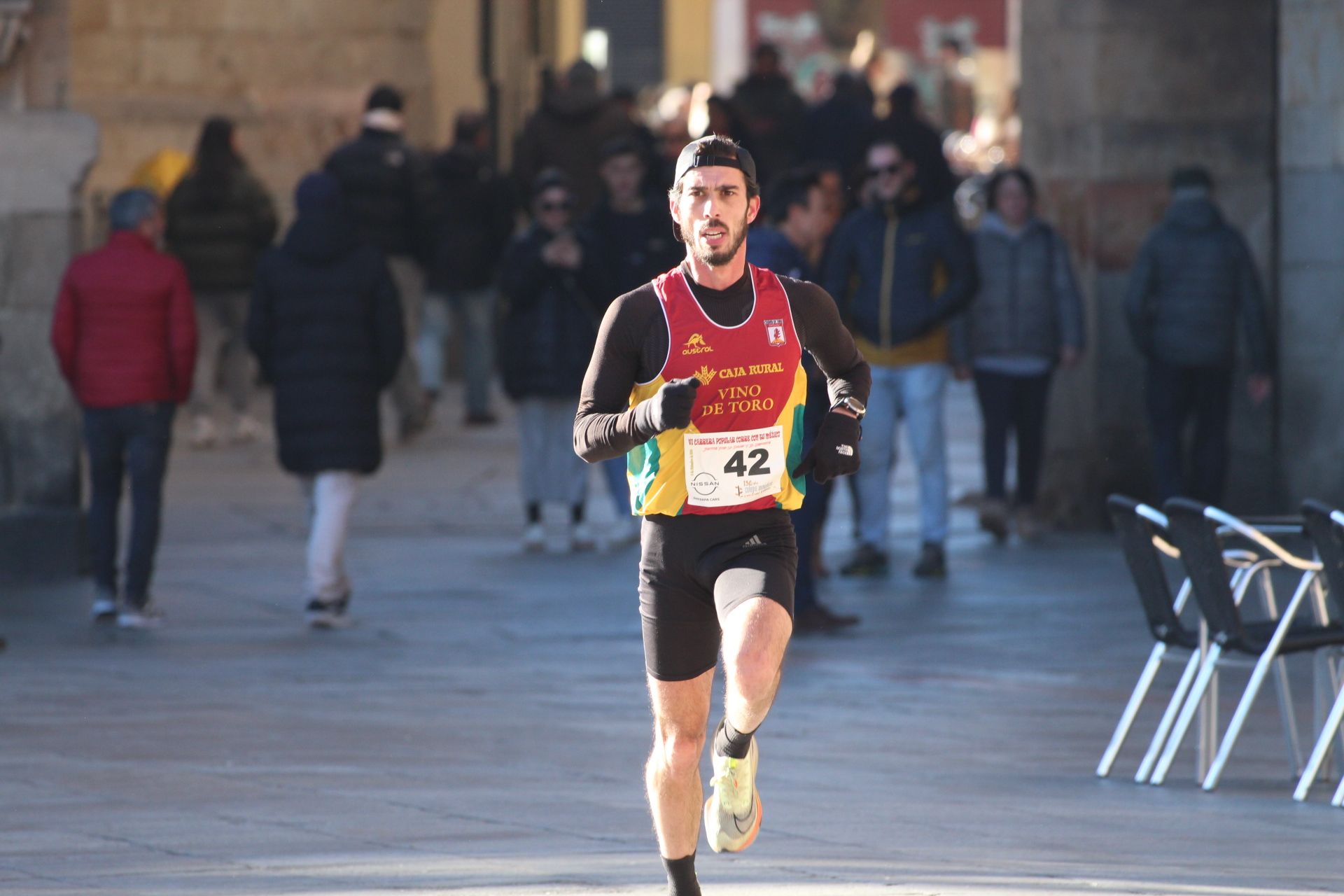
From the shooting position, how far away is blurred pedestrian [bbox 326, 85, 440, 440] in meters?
18.1

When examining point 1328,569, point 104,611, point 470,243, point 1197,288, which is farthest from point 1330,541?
point 470,243

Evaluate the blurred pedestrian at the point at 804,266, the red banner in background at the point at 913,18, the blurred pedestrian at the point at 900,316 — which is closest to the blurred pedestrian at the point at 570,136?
the blurred pedestrian at the point at 900,316

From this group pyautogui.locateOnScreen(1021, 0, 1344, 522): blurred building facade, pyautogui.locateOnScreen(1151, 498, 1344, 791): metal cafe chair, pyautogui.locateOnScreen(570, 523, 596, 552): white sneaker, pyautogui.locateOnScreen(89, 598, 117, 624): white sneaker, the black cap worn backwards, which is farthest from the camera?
pyautogui.locateOnScreen(1021, 0, 1344, 522): blurred building facade

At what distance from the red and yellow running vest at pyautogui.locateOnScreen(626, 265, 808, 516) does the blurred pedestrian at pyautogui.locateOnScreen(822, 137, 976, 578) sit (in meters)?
6.90

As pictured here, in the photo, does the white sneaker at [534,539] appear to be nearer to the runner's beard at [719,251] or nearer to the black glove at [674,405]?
the runner's beard at [719,251]

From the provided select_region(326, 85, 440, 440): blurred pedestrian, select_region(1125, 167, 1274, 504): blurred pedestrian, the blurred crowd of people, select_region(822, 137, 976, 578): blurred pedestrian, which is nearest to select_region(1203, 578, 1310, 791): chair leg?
the blurred crowd of people

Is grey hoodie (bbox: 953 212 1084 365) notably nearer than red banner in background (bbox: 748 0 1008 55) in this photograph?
Yes

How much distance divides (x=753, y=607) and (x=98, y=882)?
71.0 inches

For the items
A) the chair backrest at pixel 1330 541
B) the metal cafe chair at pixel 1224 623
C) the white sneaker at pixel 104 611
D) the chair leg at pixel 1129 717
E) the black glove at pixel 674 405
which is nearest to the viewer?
the black glove at pixel 674 405

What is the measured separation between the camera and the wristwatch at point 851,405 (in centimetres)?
625

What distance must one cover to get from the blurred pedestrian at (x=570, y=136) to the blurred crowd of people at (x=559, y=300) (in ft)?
0.06

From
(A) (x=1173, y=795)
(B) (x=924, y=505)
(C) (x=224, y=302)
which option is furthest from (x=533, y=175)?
(A) (x=1173, y=795)

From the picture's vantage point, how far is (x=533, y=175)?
Result: 1919 cm

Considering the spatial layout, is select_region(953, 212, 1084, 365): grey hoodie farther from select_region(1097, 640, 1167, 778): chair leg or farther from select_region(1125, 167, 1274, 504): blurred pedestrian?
select_region(1097, 640, 1167, 778): chair leg
